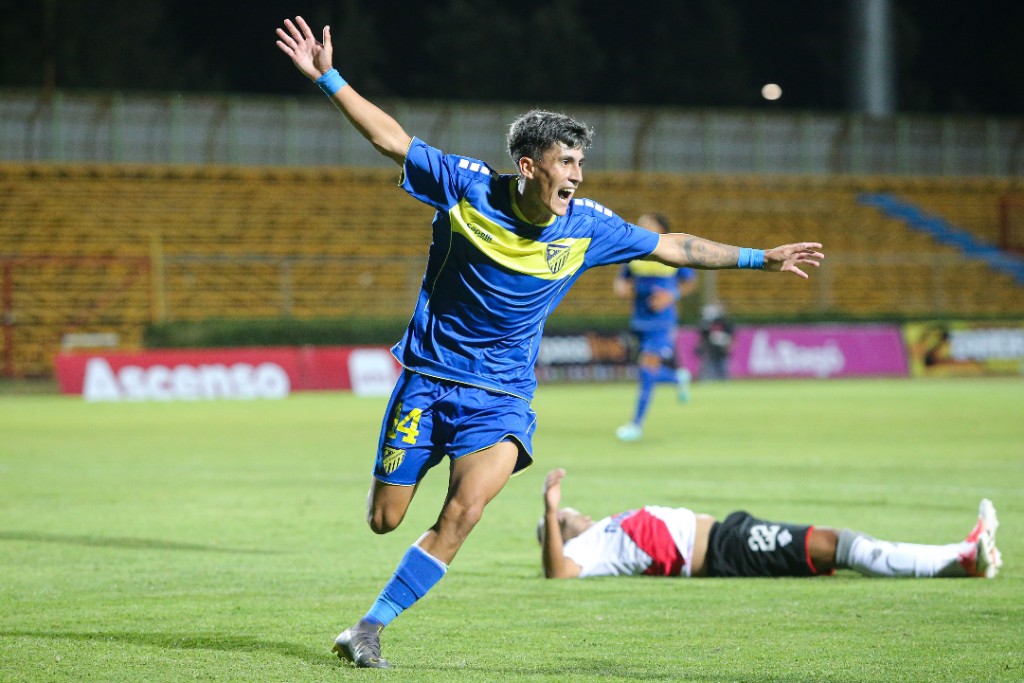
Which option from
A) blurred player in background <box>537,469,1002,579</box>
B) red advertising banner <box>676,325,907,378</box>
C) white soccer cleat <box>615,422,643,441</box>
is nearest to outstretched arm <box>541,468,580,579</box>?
blurred player in background <box>537,469,1002,579</box>

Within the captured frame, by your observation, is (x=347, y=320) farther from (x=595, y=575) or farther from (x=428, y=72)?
(x=428, y=72)

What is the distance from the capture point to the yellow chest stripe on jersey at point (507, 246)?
5.62 metres

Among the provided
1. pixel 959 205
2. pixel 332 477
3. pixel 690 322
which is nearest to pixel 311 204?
pixel 690 322

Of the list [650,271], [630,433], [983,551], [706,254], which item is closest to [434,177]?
[706,254]

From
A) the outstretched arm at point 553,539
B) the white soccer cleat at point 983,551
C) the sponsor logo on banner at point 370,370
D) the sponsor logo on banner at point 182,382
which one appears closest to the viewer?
the outstretched arm at point 553,539

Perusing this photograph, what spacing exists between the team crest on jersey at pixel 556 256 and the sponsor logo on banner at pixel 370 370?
22.1 m

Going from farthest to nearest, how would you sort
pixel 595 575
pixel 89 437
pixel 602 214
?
1. pixel 89 437
2. pixel 595 575
3. pixel 602 214

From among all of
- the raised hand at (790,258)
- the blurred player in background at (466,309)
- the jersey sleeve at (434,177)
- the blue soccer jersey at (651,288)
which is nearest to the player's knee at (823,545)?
the raised hand at (790,258)

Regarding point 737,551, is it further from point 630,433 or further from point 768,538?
point 630,433

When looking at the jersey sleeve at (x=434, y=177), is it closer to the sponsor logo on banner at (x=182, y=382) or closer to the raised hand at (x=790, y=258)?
the raised hand at (x=790, y=258)

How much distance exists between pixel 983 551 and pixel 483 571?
2591 mm

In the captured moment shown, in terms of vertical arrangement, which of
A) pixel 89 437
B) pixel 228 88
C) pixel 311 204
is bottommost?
pixel 89 437

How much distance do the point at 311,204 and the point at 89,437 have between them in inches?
846

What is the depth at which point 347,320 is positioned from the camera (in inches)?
1180
